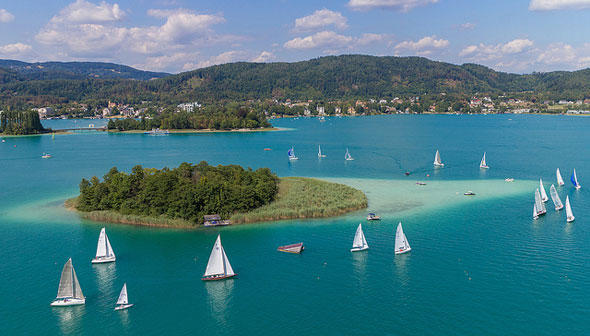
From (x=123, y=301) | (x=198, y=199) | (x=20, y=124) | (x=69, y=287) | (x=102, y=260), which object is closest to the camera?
(x=123, y=301)

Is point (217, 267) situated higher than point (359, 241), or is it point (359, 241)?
point (359, 241)

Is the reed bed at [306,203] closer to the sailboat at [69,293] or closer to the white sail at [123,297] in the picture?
the white sail at [123,297]

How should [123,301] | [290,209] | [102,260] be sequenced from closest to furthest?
[123,301] → [102,260] → [290,209]

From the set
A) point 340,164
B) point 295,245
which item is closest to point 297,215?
point 295,245

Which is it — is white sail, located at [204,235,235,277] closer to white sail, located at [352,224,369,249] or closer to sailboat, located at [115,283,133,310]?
sailboat, located at [115,283,133,310]

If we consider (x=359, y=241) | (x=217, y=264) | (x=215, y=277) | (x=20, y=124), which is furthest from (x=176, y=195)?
(x=20, y=124)

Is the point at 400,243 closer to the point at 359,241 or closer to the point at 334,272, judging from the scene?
the point at 359,241

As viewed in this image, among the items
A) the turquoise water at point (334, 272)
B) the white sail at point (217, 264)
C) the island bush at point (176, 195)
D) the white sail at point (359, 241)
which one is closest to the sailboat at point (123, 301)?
the turquoise water at point (334, 272)
